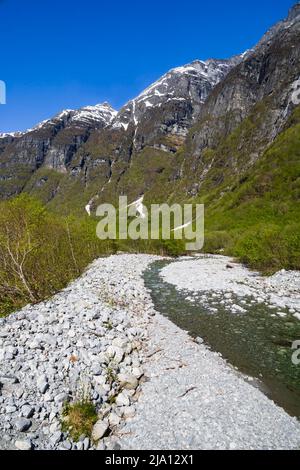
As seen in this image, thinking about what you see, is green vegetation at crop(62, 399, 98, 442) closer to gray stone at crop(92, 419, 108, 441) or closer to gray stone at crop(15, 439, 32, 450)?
gray stone at crop(92, 419, 108, 441)

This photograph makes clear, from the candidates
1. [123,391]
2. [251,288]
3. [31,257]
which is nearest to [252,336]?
[123,391]

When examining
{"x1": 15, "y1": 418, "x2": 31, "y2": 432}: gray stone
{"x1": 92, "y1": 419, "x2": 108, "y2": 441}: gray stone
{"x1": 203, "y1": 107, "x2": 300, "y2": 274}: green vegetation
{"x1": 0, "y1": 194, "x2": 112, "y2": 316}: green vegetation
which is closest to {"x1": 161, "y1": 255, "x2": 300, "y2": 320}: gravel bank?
{"x1": 0, "y1": 194, "x2": 112, "y2": 316}: green vegetation

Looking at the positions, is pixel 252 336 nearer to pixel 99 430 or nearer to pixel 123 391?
pixel 123 391

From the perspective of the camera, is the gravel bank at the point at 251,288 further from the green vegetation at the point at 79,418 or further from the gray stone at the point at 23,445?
the gray stone at the point at 23,445

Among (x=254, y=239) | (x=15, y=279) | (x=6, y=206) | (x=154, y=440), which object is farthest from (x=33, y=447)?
(x=254, y=239)

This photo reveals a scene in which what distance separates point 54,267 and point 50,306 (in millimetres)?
10228

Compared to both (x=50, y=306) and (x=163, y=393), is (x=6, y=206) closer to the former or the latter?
(x=50, y=306)

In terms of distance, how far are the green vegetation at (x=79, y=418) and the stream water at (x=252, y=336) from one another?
7099mm

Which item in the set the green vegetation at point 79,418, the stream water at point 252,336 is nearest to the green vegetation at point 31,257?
the stream water at point 252,336

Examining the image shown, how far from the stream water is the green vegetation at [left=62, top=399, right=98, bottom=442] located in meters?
7.10

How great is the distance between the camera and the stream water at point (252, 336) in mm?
13930

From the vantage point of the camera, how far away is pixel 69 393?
11.7 metres

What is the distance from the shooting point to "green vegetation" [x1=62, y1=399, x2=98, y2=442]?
1023 cm

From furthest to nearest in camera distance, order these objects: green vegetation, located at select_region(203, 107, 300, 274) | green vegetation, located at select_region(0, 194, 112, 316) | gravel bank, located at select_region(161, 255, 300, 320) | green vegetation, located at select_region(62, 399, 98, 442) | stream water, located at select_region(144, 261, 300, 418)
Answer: green vegetation, located at select_region(203, 107, 300, 274)
gravel bank, located at select_region(161, 255, 300, 320)
green vegetation, located at select_region(0, 194, 112, 316)
stream water, located at select_region(144, 261, 300, 418)
green vegetation, located at select_region(62, 399, 98, 442)
